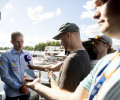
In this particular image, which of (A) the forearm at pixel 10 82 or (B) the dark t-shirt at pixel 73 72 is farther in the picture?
(A) the forearm at pixel 10 82

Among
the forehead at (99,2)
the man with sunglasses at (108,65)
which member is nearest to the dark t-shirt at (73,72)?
the man with sunglasses at (108,65)

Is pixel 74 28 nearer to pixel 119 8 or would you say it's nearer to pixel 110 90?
pixel 119 8

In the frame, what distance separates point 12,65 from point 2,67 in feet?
0.63

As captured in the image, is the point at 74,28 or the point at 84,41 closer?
the point at 74,28

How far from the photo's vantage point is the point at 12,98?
7.73 feet

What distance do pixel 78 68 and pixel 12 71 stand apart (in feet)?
5.58

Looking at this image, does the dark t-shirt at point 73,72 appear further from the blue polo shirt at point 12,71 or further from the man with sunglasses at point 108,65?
the blue polo shirt at point 12,71

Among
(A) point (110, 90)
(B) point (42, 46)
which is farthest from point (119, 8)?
(B) point (42, 46)

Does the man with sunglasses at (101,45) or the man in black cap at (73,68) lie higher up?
the man with sunglasses at (101,45)

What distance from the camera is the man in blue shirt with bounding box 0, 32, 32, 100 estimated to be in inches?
90.9

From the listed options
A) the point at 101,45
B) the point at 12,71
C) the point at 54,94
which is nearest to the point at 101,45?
the point at 101,45

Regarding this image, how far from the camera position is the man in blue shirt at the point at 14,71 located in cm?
231

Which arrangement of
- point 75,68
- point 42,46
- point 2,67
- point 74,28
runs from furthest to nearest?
point 42,46
point 2,67
point 74,28
point 75,68

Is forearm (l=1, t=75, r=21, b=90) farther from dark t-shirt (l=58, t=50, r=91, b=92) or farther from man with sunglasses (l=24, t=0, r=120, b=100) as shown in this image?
man with sunglasses (l=24, t=0, r=120, b=100)
